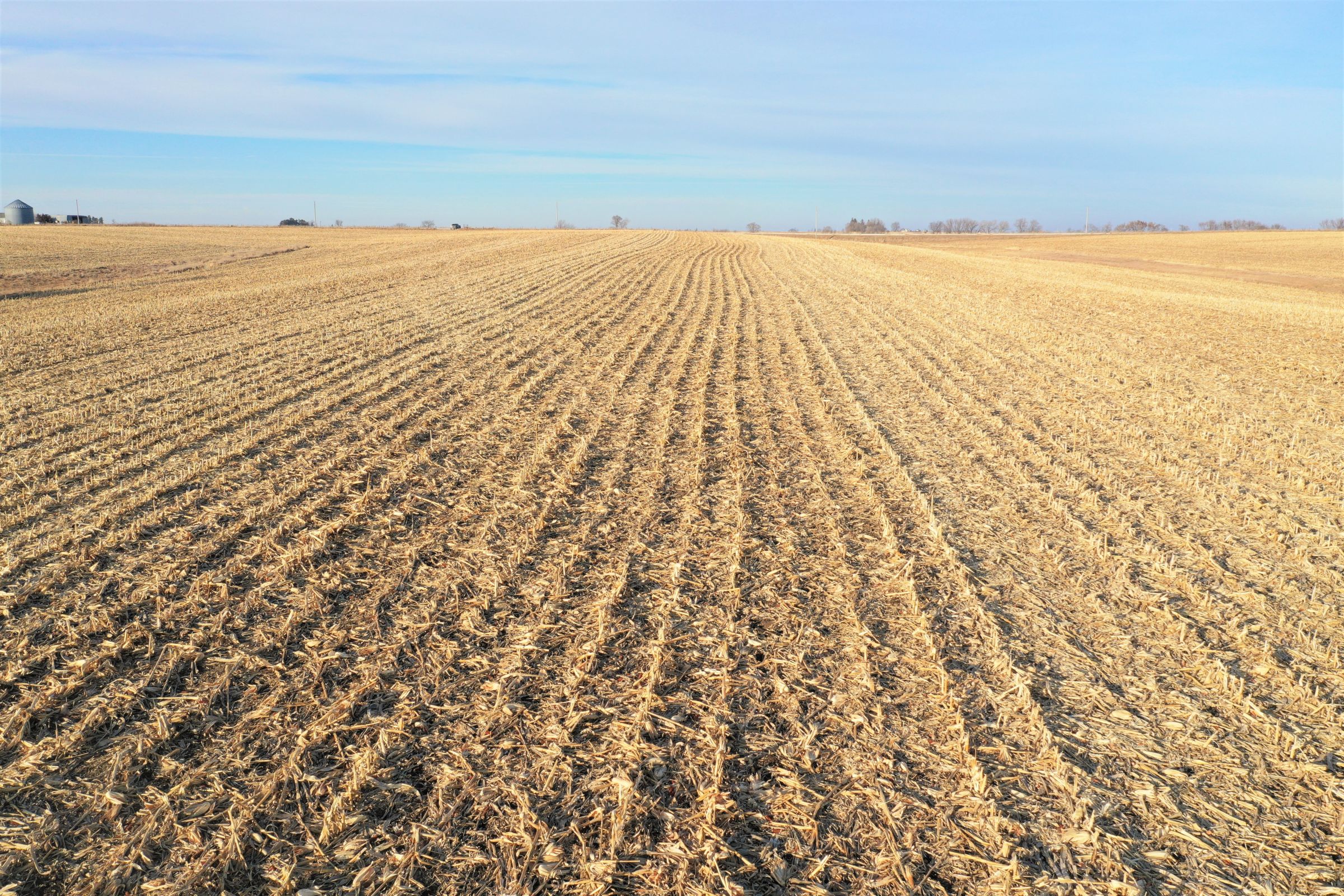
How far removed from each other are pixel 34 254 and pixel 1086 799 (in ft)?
162

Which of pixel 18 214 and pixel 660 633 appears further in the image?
pixel 18 214

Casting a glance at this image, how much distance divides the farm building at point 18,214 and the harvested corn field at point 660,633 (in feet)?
326

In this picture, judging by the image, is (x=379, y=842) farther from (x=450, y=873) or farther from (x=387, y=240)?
(x=387, y=240)

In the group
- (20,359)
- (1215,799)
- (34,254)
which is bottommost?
(1215,799)

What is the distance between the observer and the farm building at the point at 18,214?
274 feet

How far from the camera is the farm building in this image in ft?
274

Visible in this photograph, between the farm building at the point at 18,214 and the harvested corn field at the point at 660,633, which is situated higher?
the farm building at the point at 18,214

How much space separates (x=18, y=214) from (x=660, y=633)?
112 metres

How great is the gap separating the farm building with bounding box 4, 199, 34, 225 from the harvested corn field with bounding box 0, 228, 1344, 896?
3910 inches

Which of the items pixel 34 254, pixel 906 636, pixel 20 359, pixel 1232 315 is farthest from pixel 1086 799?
pixel 34 254

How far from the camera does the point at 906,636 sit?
483 centimetres

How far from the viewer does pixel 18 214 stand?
83812mm

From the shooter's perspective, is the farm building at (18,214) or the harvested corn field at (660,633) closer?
the harvested corn field at (660,633)

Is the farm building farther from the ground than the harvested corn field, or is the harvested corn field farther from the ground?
the farm building
